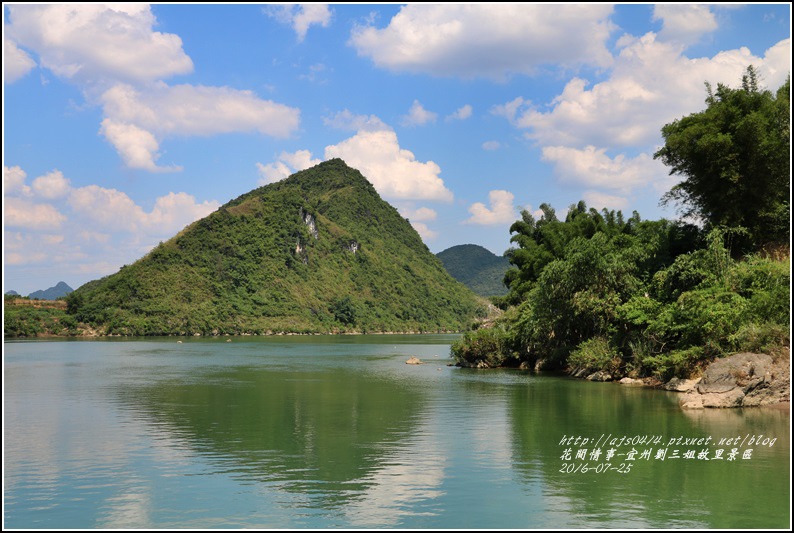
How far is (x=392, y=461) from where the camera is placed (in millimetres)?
18781

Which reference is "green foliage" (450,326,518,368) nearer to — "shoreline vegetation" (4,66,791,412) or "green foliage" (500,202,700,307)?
"shoreline vegetation" (4,66,791,412)

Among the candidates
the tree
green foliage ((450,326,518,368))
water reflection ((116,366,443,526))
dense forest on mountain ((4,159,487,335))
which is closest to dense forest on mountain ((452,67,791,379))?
the tree

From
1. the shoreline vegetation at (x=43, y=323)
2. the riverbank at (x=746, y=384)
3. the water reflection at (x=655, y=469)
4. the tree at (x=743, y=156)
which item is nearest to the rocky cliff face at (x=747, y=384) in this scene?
the riverbank at (x=746, y=384)

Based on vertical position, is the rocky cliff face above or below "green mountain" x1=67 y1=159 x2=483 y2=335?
below

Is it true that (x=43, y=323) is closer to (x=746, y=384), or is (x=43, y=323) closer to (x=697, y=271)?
(x=697, y=271)

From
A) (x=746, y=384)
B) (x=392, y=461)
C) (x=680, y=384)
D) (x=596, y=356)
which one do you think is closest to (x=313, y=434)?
(x=392, y=461)

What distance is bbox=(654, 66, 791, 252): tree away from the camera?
33750mm

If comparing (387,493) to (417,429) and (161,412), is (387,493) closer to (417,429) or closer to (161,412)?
(417,429)

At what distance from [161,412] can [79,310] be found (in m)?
115

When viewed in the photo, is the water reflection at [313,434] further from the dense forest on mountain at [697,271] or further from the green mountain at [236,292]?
the green mountain at [236,292]

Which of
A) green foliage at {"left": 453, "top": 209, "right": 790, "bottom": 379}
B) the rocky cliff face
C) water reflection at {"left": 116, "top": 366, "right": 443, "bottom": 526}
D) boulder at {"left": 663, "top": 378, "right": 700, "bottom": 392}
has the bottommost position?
water reflection at {"left": 116, "top": 366, "right": 443, "bottom": 526}

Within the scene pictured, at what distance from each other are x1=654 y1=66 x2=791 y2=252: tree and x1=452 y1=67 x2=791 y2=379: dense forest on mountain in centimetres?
6

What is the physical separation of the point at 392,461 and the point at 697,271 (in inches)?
895

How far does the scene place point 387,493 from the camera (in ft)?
50.5
